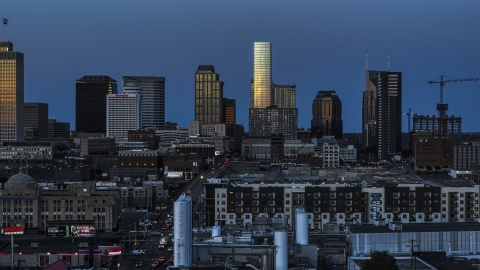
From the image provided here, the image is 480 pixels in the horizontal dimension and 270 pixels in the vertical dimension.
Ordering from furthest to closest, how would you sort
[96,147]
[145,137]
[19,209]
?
[145,137] < [96,147] < [19,209]

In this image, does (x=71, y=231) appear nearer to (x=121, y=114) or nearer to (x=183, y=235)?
(x=183, y=235)

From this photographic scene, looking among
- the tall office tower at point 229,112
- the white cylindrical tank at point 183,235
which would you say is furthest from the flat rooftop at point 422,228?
the tall office tower at point 229,112

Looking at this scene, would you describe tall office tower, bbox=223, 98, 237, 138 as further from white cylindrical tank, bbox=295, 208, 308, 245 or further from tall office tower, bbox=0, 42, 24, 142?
white cylindrical tank, bbox=295, 208, 308, 245

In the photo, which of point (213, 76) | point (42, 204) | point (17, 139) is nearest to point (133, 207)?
point (42, 204)

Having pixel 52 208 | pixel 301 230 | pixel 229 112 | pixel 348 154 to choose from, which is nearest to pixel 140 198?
pixel 52 208

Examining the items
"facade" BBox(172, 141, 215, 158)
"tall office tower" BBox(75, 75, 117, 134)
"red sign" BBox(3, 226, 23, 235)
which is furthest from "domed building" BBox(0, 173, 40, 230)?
"tall office tower" BBox(75, 75, 117, 134)

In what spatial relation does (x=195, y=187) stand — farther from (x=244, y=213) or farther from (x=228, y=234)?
(x=228, y=234)
